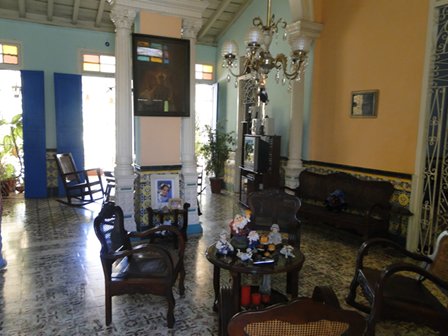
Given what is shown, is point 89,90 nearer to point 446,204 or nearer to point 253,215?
point 253,215

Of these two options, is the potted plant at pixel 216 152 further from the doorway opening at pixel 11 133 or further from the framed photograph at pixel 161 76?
the doorway opening at pixel 11 133

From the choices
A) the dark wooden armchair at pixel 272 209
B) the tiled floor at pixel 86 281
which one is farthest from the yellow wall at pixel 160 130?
the dark wooden armchair at pixel 272 209

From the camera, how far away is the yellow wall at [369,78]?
4570 mm

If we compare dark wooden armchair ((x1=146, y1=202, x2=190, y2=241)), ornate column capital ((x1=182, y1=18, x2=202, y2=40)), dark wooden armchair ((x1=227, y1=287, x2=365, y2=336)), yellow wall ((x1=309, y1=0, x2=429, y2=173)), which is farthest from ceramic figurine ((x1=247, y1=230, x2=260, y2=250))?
ornate column capital ((x1=182, y1=18, x2=202, y2=40))

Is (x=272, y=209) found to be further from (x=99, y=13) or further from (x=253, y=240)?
(x=99, y=13)

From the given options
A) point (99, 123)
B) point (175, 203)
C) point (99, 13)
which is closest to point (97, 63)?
point (99, 13)

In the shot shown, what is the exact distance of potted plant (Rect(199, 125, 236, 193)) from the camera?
831cm

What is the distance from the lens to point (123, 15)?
4.57 meters

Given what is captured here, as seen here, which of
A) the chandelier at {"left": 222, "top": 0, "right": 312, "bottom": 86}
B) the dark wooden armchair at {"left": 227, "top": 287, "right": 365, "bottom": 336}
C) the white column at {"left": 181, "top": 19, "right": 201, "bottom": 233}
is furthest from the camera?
the white column at {"left": 181, "top": 19, "right": 201, "bottom": 233}

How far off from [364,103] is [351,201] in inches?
59.6

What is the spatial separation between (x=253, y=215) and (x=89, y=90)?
6.93m

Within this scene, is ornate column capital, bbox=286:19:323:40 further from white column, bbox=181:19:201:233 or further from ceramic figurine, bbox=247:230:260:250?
ceramic figurine, bbox=247:230:260:250

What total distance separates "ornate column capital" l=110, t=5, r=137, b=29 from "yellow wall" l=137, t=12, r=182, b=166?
0.18 metres

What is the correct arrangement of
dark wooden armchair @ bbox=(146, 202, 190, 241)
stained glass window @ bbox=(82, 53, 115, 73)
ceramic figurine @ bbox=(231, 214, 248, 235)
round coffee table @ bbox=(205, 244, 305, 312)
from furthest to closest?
stained glass window @ bbox=(82, 53, 115, 73)
dark wooden armchair @ bbox=(146, 202, 190, 241)
ceramic figurine @ bbox=(231, 214, 248, 235)
round coffee table @ bbox=(205, 244, 305, 312)
